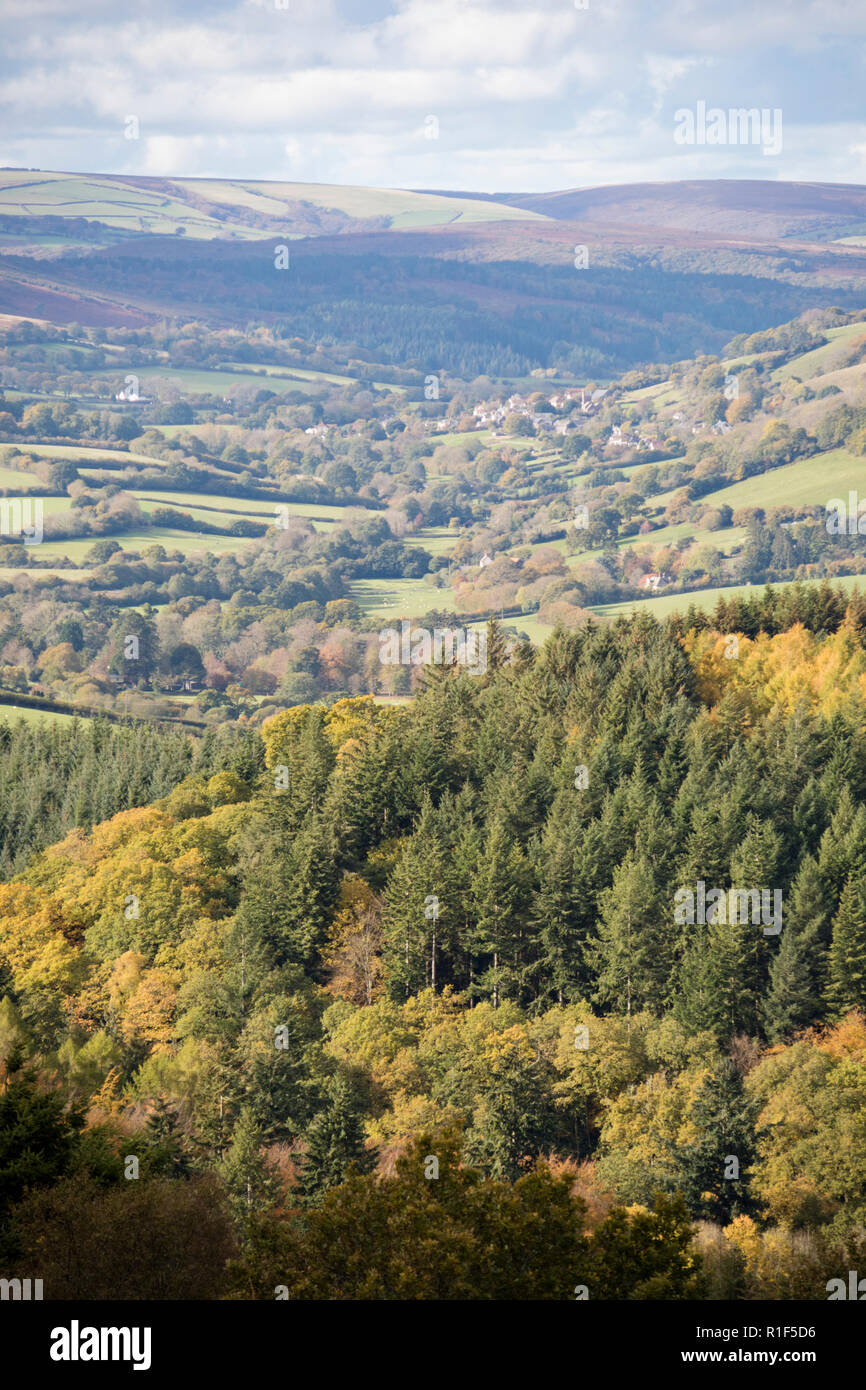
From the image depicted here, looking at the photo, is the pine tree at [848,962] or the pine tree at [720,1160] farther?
the pine tree at [848,962]

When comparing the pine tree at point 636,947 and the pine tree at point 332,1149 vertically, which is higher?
the pine tree at point 636,947

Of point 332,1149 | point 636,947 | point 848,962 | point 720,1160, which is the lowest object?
point 720,1160

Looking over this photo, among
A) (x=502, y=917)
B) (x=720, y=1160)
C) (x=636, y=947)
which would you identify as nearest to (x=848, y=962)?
(x=636, y=947)

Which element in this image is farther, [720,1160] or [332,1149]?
[720,1160]

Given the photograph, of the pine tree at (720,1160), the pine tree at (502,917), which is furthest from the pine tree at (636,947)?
the pine tree at (720,1160)

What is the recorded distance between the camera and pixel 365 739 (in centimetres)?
11638

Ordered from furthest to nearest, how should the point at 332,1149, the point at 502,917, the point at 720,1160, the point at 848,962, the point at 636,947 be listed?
1. the point at 502,917
2. the point at 636,947
3. the point at 848,962
4. the point at 720,1160
5. the point at 332,1149

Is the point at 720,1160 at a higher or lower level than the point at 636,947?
lower

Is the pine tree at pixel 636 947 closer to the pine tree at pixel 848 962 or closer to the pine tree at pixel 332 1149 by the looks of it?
the pine tree at pixel 848 962

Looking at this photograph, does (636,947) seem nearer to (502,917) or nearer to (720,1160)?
(502,917)

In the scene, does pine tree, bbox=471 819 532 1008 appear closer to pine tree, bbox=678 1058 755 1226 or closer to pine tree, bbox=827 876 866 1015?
pine tree, bbox=827 876 866 1015

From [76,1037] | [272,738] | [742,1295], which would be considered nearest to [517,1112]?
[742,1295]

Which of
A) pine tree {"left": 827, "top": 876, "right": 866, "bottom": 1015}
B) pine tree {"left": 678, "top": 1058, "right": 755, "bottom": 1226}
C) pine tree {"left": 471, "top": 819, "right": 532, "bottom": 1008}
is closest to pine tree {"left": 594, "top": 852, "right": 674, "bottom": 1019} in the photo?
pine tree {"left": 471, "top": 819, "right": 532, "bottom": 1008}
